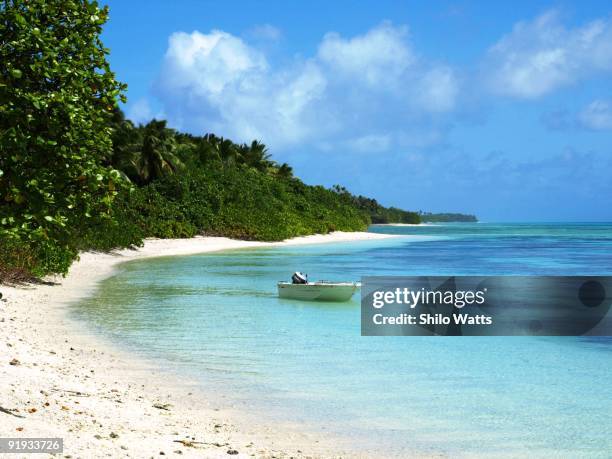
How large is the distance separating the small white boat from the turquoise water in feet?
1.58

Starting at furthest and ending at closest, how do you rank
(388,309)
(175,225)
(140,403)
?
1. (175,225)
2. (388,309)
3. (140,403)

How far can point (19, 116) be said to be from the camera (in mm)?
7734

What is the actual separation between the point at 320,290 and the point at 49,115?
14.7m

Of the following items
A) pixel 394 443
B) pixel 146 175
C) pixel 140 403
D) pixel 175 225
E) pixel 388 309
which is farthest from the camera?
pixel 146 175

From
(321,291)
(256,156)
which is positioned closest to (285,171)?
(256,156)

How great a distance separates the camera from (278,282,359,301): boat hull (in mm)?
21891

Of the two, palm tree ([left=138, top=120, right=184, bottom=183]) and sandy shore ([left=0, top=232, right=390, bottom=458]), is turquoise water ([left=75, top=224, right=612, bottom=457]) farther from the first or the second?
palm tree ([left=138, top=120, right=184, bottom=183])

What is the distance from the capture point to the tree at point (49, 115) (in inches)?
304

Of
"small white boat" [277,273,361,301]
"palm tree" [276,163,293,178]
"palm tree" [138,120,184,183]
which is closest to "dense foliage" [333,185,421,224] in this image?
"palm tree" [276,163,293,178]

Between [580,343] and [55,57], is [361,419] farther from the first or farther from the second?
[580,343]

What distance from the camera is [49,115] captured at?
26.6 ft

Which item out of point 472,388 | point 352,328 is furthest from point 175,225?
point 472,388

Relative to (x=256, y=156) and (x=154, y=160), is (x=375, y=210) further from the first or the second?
(x=154, y=160)

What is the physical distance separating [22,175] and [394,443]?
17.5 ft
